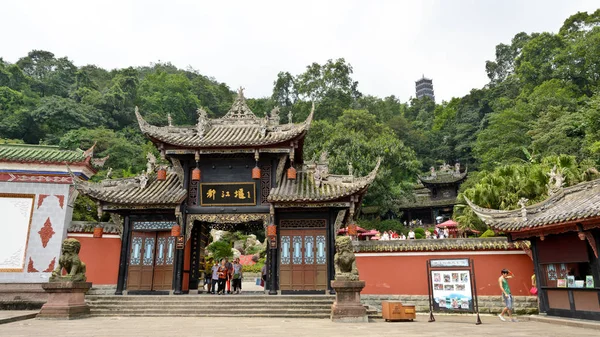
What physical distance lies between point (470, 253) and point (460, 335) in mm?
6373

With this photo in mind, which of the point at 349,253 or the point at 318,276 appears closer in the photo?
the point at 349,253

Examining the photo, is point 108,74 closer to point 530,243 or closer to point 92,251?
point 92,251

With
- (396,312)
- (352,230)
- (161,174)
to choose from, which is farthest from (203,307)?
(396,312)

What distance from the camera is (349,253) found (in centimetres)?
1082

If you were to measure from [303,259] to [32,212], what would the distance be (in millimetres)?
10629

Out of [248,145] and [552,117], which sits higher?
[552,117]

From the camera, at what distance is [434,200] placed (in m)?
45.2

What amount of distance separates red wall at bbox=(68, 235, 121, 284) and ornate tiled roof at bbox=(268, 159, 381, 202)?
7.01 meters

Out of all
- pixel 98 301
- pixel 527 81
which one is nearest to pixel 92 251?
pixel 98 301

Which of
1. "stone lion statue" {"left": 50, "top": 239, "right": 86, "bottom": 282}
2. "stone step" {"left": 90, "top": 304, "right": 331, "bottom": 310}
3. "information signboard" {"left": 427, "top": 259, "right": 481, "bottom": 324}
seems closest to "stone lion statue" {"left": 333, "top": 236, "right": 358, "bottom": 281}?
"stone step" {"left": 90, "top": 304, "right": 331, "bottom": 310}

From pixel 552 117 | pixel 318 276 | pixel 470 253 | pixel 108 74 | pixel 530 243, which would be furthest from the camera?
pixel 108 74

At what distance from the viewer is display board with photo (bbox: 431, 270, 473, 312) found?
35.8ft

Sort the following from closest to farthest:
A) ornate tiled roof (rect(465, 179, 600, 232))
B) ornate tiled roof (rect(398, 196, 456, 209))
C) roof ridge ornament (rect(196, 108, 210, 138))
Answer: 1. ornate tiled roof (rect(465, 179, 600, 232))
2. roof ridge ornament (rect(196, 108, 210, 138))
3. ornate tiled roof (rect(398, 196, 456, 209))

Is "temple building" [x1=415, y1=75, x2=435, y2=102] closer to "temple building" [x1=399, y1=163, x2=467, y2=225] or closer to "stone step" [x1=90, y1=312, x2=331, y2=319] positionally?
"temple building" [x1=399, y1=163, x2=467, y2=225]
